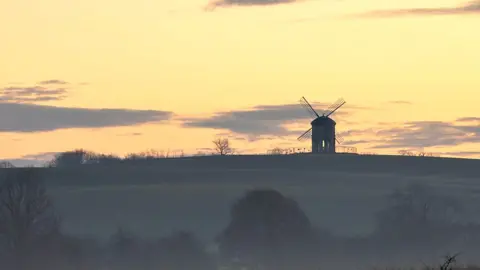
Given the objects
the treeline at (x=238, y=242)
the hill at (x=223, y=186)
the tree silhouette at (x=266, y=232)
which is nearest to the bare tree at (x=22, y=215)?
the treeline at (x=238, y=242)

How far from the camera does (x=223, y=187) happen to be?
5935 inches

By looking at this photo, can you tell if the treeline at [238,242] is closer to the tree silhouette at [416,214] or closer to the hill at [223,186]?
the tree silhouette at [416,214]

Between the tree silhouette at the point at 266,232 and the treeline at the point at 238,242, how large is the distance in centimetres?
6

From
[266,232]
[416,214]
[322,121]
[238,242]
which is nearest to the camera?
[266,232]

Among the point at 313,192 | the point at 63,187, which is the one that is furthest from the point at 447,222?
the point at 63,187

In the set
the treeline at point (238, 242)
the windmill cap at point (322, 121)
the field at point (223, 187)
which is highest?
the windmill cap at point (322, 121)

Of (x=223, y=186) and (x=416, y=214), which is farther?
(x=223, y=186)

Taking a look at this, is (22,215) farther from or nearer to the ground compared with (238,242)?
farther from the ground

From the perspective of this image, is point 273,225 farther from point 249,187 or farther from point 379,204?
point 249,187

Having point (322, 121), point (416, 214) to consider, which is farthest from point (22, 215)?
point (322, 121)

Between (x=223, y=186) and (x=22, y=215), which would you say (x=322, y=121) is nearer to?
(x=223, y=186)

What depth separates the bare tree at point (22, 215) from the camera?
9456cm

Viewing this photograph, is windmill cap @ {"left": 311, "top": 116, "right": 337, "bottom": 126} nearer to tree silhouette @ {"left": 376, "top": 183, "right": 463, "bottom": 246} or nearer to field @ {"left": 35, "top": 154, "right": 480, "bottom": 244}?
field @ {"left": 35, "top": 154, "right": 480, "bottom": 244}

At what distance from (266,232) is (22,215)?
15.2m
